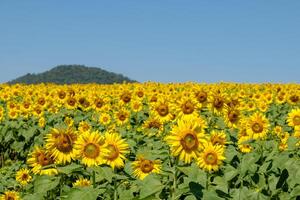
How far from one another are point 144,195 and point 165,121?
5.75 metres

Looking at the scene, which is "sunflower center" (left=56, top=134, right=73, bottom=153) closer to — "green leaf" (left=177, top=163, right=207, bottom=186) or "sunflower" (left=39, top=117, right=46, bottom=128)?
"green leaf" (left=177, top=163, right=207, bottom=186)

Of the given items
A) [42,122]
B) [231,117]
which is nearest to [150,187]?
[231,117]

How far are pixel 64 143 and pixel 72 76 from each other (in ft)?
499

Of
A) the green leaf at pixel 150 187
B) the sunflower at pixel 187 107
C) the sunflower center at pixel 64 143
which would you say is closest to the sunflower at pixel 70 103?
the sunflower at pixel 187 107

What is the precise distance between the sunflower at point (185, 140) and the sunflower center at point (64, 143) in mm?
988

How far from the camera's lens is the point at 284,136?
12.7m

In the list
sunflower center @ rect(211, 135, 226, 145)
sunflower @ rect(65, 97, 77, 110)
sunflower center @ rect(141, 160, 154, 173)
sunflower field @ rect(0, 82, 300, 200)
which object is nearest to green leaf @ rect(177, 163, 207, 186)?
sunflower field @ rect(0, 82, 300, 200)

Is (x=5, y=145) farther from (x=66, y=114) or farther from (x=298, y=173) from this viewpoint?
(x=298, y=173)

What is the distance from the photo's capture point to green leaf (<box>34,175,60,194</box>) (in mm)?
5320

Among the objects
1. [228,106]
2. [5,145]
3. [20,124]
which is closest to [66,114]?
[20,124]

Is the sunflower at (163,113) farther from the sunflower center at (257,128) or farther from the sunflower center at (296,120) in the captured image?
the sunflower center at (296,120)

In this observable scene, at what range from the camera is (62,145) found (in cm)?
564

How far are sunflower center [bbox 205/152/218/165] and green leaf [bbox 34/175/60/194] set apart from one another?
184cm

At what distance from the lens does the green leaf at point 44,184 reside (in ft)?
17.5
